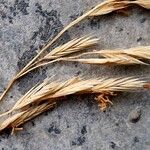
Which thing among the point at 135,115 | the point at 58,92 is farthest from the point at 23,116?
the point at 135,115

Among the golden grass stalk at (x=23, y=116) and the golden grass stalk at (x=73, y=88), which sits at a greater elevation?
the golden grass stalk at (x=73, y=88)

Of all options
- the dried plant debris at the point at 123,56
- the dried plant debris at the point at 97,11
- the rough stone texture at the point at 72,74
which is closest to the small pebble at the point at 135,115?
the rough stone texture at the point at 72,74

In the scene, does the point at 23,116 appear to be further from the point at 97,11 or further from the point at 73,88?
the point at 97,11

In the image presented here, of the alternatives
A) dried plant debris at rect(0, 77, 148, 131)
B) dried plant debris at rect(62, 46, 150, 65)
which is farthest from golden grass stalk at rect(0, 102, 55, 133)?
dried plant debris at rect(62, 46, 150, 65)

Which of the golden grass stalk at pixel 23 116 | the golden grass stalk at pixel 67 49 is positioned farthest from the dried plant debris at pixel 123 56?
the golden grass stalk at pixel 23 116

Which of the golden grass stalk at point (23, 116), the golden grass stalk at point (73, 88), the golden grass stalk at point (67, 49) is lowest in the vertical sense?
the golden grass stalk at point (23, 116)

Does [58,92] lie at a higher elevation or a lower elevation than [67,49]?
lower

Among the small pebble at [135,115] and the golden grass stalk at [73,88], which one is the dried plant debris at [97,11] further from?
the small pebble at [135,115]

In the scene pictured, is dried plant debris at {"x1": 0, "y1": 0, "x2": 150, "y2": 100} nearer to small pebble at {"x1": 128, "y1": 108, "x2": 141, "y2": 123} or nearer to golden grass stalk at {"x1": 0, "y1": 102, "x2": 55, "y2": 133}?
golden grass stalk at {"x1": 0, "y1": 102, "x2": 55, "y2": 133}
